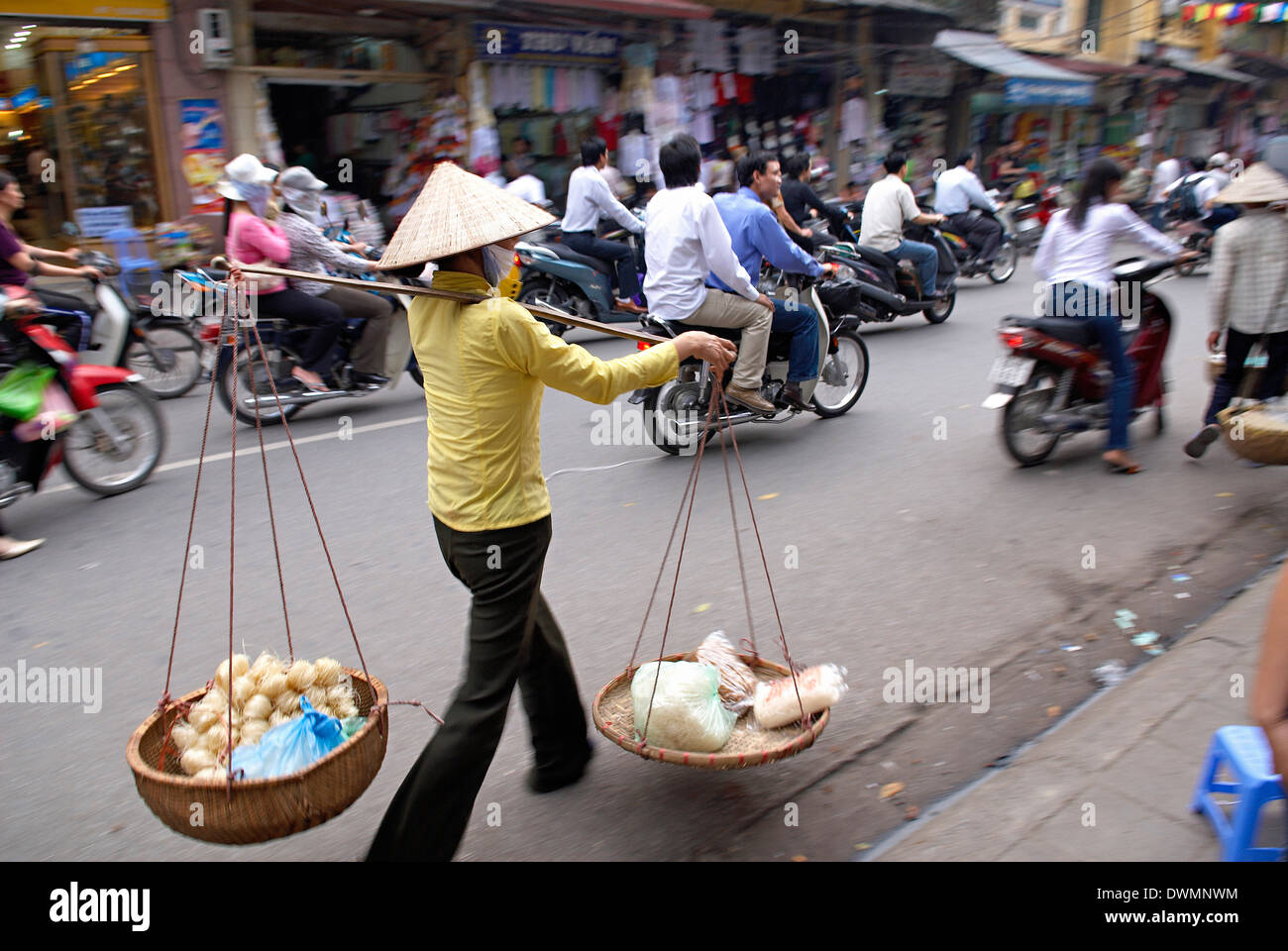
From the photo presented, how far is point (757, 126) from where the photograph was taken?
1759 cm

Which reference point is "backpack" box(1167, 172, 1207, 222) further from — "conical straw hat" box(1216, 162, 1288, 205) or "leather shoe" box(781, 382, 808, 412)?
"leather shoe" box(781, 382, 808, 412)

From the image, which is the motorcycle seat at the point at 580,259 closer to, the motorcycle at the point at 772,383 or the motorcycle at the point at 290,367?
the motorcycle at the point at 290,367

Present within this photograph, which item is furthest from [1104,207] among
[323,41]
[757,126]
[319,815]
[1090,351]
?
[757,126]

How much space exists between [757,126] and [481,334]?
1645 centimetres

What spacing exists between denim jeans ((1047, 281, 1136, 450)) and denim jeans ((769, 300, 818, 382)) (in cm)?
136

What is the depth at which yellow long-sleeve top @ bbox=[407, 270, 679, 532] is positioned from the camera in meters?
2.39

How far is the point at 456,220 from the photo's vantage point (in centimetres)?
243

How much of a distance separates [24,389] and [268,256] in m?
1.84

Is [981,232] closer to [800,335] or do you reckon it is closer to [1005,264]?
[1005,264]

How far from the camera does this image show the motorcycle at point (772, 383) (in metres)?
5.96

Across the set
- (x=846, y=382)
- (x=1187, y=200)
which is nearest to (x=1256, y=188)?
(x=846, y=382)

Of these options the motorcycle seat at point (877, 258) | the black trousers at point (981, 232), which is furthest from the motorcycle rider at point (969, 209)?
the motorcycle seat at point (877, 258)

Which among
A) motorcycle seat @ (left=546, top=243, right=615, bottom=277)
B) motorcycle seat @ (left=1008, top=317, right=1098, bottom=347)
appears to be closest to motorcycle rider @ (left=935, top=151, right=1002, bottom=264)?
motorcycle seat @ (left=546, top=243, right=615, bottom=277)
